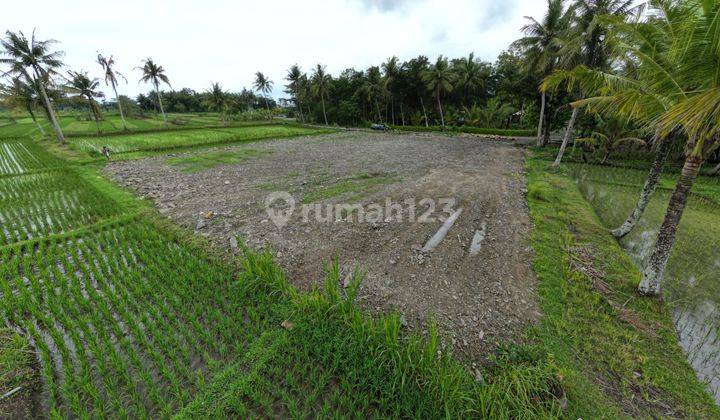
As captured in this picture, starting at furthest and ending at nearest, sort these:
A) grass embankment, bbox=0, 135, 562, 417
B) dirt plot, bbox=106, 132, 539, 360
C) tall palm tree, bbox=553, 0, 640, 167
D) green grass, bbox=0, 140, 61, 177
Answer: green grass, bbox=0, 140, 61, 177, tall palm tree, bbox=553, 0, 640, 167, dirt plot, bbox=106, 132, 539, 360, grass embankment, bbox=0, 135, 562, 417

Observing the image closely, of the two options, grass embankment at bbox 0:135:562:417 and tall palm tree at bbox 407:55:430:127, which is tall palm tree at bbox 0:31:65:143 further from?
tall palm tree at bbox 407:55:430:127

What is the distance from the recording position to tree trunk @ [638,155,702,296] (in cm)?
456

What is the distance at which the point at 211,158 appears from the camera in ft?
58.5

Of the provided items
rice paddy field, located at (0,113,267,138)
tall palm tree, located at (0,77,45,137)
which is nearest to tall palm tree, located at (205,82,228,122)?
rice paddy field, located at (0,113,267,138)

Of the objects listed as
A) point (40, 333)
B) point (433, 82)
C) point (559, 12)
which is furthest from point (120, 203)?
point (433, 82)

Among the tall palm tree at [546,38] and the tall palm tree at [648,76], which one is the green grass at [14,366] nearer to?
the tall palm tree at [648,76]

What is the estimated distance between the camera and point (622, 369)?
150 inches

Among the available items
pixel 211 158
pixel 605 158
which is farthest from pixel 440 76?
pixel 211 158

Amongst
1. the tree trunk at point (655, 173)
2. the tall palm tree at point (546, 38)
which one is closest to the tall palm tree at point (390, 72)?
the tall palm tree at point (546, 38)

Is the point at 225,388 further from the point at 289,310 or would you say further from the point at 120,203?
the point at 120,203

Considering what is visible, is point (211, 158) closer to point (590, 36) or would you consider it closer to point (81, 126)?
point (590, 36)

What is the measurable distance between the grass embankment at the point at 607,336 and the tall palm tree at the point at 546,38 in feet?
46.5

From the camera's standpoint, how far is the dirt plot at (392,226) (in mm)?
5000

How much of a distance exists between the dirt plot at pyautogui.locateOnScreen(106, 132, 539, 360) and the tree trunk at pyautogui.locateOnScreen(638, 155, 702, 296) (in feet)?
6.65
